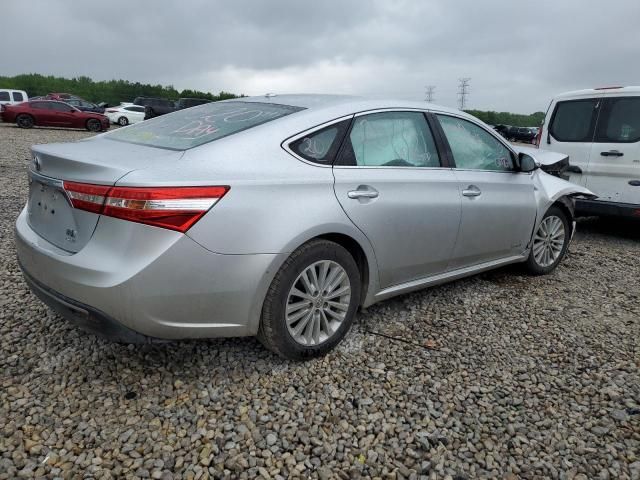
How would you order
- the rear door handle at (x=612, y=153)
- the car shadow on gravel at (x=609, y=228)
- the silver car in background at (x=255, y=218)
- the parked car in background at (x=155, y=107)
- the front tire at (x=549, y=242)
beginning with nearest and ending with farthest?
the silver car in background at (x=255, y=218)
the front tire at (x=549, y=242)
the rear door handle at (x=612, y=153)
the car shadow on gravel at (x=609, y=228)
the parked car in background at (x=155, y=107)

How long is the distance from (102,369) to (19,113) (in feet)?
71.7

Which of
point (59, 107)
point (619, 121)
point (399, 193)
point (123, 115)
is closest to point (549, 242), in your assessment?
point (399, 193)

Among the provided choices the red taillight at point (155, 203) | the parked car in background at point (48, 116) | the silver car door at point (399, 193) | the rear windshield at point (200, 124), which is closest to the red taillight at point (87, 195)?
the red taillight at point (155, 203)

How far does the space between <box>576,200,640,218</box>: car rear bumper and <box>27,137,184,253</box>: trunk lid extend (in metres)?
5.46

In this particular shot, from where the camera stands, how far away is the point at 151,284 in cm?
226

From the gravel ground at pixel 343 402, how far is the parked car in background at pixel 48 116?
20276 millimetres

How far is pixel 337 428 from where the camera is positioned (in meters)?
2.39

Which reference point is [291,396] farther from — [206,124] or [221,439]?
[206,124]

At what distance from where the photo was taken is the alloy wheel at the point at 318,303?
2.74 meters

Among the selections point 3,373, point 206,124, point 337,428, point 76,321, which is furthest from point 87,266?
point 337,428

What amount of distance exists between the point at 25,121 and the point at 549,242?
72.3ft

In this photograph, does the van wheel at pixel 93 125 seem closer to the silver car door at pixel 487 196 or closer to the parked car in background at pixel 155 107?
the parked car in background at pixel 155 107

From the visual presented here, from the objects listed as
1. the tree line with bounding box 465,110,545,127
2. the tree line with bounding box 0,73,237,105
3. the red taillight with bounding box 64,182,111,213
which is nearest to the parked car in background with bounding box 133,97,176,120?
the tree line with bounding box 0,73,237,105

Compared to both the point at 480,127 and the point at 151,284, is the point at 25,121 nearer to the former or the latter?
the point at 480,127
